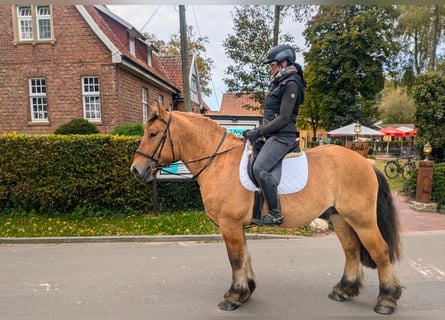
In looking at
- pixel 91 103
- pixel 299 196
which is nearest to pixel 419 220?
pixel 299 196

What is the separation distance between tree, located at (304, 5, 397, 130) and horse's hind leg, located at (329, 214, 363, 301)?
25703mm

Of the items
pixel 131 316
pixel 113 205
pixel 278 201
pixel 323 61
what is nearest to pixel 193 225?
pixel 113 205

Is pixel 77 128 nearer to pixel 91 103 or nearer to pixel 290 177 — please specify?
pixel 91 103

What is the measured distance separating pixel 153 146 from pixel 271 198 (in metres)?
1.47

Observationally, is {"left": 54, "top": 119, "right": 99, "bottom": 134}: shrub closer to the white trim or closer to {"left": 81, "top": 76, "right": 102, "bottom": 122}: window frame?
{"left": 81, "top": 76, "right": 102, "bottom": 122}: window frame

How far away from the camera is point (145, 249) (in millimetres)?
5750

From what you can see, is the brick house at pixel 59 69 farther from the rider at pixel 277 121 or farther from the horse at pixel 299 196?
the rider at pixel 277 121

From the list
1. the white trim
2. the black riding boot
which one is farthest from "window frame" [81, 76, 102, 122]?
the black riding boot

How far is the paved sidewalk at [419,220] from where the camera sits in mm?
6781

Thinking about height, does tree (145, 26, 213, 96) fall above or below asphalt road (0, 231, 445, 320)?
above

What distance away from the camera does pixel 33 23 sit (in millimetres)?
14016

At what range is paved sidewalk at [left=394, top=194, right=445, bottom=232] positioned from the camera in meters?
6.78

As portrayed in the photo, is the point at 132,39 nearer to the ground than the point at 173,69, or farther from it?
farther from it

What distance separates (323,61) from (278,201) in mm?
27847
